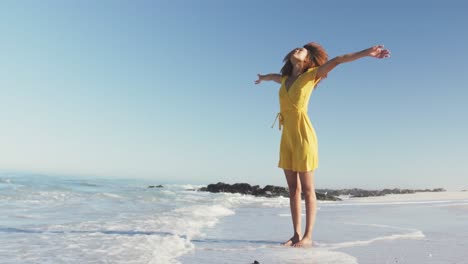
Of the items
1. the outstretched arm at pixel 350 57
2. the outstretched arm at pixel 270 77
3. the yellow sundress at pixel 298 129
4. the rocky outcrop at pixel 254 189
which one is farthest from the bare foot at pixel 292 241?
the rocky outcrop at pixel 254 189

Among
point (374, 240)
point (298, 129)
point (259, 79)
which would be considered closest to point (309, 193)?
point (298, 129)

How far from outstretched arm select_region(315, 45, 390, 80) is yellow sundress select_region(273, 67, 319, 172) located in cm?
9

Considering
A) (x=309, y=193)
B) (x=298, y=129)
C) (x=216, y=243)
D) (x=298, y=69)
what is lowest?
(x=216, y=243)

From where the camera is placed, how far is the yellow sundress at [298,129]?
15.1 ft

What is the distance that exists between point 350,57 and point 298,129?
846mm

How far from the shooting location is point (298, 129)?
466cm

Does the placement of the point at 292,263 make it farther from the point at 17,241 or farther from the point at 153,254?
the point at 17,241

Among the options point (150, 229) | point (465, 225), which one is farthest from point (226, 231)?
point (465, 225)

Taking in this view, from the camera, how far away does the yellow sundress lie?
4605mm

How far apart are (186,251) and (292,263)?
3.22 ft

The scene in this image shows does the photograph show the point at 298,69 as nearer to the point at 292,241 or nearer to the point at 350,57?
the point at 350,57

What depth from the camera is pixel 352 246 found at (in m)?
4.31

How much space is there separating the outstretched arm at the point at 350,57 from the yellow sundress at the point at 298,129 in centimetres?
9

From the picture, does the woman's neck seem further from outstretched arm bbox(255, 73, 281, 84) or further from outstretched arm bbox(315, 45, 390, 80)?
outstretched arm bbox(255, 73, 281, 84)
